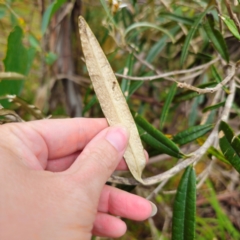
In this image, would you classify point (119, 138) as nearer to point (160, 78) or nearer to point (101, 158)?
point (101, 158)

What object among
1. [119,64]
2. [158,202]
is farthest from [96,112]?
[158,202]

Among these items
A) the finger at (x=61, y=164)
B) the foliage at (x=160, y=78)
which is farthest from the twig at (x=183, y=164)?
the finger at (x=61, y=164)

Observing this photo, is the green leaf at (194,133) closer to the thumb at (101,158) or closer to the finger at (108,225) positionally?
the thumb at (101,158)

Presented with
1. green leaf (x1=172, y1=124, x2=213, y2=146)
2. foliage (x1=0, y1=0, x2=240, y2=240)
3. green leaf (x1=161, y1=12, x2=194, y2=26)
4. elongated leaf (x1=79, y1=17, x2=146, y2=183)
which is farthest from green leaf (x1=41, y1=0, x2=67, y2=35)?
green leaf (x1=172, y1=124, x2=213, y2=146)

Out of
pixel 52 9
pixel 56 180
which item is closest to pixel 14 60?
pixel 52 9

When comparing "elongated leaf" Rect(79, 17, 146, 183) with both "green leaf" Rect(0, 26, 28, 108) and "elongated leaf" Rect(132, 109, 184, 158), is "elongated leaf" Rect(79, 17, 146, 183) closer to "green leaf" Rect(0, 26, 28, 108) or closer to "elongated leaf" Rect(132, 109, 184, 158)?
"elongated leaf" Rect(132, 109, 184, 158)
